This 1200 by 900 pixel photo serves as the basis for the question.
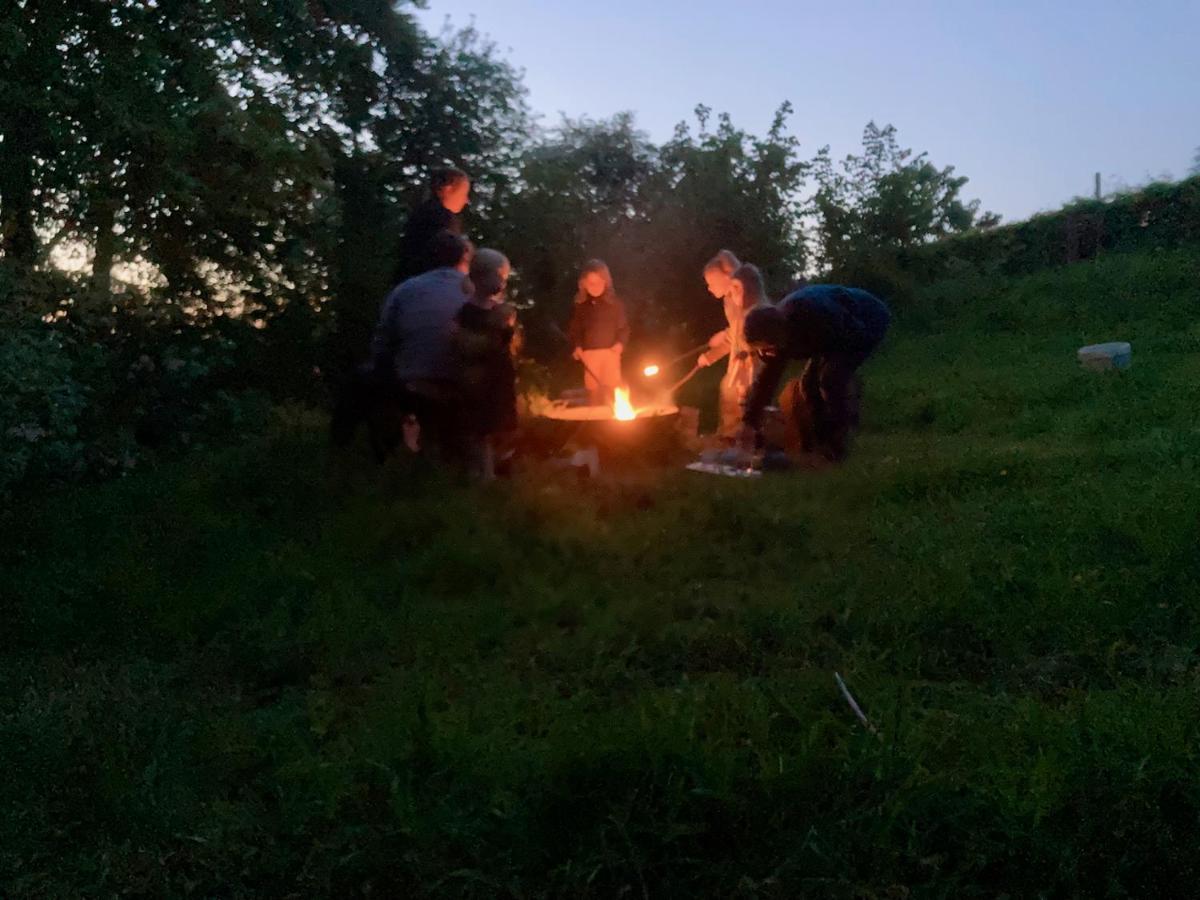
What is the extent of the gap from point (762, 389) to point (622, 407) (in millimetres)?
1253

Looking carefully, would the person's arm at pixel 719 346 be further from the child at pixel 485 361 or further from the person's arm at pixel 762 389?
the child at pixel 485 361

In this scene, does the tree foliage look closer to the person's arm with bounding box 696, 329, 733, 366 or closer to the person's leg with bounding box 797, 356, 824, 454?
the person's arm with bounding box 696, 329, 733, 366

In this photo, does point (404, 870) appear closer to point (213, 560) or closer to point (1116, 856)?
point (1116, 856)

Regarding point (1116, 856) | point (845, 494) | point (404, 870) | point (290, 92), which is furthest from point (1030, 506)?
point (290, 92)

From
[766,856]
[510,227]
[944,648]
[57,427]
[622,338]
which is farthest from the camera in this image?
[510,227]

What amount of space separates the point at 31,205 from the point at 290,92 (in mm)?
3097

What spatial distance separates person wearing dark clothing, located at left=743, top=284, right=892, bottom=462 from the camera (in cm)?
726

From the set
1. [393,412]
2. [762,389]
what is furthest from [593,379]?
[393,412]

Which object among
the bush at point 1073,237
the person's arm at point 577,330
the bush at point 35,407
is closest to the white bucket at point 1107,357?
the person's arm at point 577,330

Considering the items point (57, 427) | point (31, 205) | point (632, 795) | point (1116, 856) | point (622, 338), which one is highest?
point (31, 205)

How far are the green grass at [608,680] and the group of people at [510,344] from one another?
629mm

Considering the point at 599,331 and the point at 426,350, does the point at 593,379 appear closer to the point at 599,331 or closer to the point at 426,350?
the point at 599,331

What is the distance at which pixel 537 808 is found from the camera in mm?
2459

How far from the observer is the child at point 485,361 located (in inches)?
240
